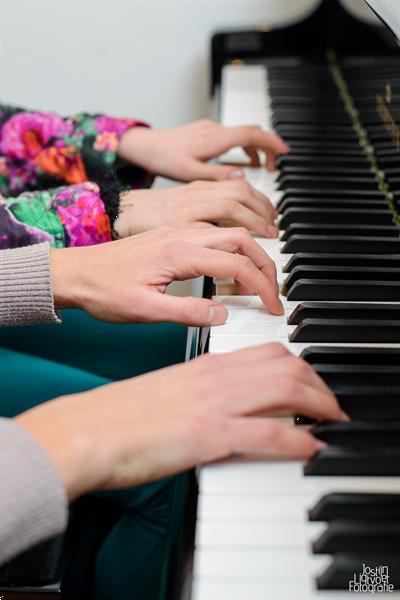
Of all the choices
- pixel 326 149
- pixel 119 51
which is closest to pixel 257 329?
pixel 326 149

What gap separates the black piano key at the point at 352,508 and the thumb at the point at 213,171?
0.80 metres

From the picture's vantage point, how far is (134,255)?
35.5 inches

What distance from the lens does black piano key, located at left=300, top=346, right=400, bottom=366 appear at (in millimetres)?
774

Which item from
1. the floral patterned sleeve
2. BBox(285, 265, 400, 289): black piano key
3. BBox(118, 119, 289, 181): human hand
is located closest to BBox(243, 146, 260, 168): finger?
BBox(118, 119, 289, 181): human hand

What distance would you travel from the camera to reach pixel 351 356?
774 millimetres

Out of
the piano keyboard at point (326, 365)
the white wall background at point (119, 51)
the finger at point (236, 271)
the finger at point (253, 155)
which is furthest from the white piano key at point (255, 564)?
the white wall background at point (119, 51)

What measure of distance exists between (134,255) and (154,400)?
0.29 m

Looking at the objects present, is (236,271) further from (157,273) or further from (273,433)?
(273,433)

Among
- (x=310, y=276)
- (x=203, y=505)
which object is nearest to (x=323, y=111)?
(x=310, y=276)

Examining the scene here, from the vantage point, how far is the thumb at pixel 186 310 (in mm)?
838

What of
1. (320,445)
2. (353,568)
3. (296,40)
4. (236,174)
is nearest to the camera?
(353,568)

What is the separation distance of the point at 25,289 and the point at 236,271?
0.81 feet

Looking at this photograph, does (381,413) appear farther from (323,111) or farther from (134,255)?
(323,111)

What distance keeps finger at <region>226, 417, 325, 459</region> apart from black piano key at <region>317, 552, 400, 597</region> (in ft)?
0.34
